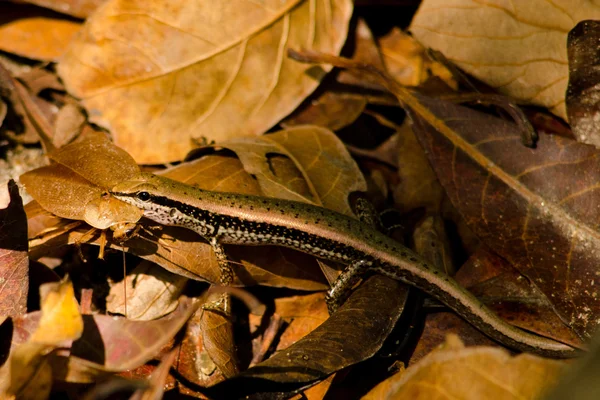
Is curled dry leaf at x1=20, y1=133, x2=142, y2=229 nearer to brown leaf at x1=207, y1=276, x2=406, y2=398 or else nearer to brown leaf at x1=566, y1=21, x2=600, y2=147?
brown leaf at x1=207, y1=276, x2=406, y2=398

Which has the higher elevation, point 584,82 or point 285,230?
point 584,82

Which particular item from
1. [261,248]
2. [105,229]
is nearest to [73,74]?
[105,229]

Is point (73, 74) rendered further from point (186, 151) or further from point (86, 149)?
point (186, 151)

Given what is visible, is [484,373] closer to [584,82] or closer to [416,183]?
[416,183]

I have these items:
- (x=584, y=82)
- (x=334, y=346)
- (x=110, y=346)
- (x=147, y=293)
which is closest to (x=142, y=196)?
(x=147, y=293)

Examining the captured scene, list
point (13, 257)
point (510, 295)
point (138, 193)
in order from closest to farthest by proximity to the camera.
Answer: point (13, 257) → point (138, 193) → point (510, 295)

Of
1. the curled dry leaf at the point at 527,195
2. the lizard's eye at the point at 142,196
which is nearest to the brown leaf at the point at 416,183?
the curled dry leaf at the point at 527,195
